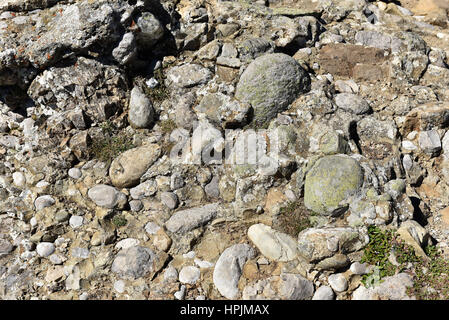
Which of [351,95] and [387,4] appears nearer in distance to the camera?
[351,95]

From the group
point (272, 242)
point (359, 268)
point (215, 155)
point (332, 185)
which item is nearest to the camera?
point (359, 268)

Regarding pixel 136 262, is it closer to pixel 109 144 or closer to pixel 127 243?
pixel 127 243

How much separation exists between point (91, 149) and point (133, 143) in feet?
2.29

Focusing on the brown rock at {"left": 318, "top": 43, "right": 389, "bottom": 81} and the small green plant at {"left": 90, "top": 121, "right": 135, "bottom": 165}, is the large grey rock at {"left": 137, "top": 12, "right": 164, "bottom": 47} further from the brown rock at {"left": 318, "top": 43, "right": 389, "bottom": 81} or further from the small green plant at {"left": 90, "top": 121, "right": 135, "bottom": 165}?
the brown rock at {"left": 318, "top": 43, "right": 389, "bottom": 81}

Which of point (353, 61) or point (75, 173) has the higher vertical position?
point (75, 173)

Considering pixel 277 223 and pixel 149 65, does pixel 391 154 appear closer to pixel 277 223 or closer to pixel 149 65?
pixel 277 223

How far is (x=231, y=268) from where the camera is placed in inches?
223

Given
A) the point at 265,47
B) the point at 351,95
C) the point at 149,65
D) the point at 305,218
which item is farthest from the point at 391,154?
the point at 149,65

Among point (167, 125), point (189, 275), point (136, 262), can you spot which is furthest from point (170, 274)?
point (167, 125)

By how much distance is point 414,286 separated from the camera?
5438 mm

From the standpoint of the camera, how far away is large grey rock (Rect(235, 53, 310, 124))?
700cm

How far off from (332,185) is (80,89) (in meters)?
4.49

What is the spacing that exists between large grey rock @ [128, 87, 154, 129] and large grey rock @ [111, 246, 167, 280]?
2260 mm

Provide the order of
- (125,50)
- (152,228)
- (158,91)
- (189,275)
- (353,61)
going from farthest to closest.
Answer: (353,61) → (158,91) → (125,50) → (152,228) → (189,275)
